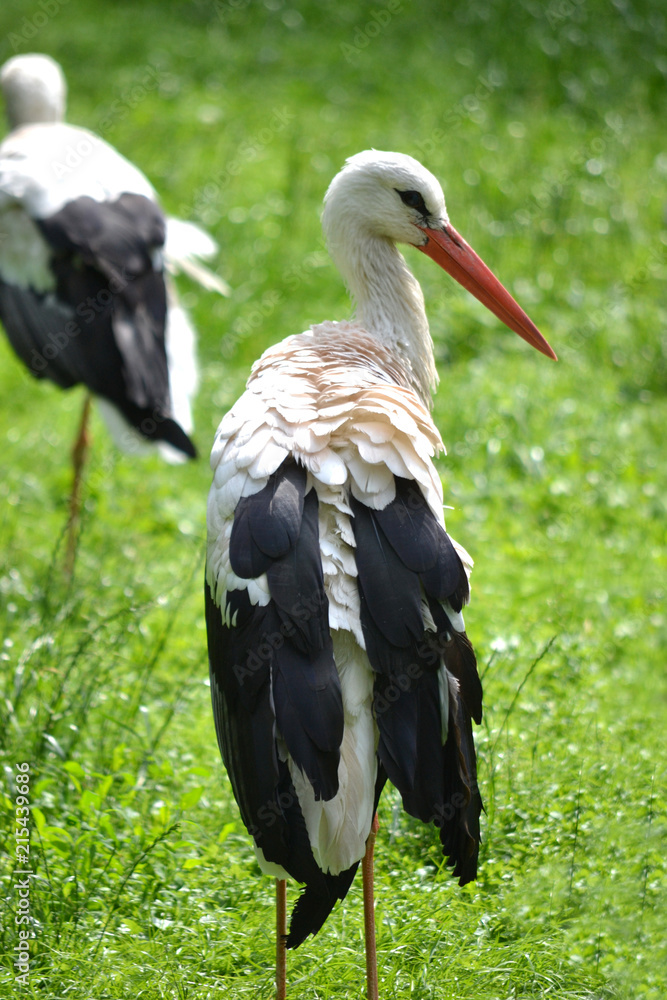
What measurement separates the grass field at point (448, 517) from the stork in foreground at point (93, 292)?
59 cm

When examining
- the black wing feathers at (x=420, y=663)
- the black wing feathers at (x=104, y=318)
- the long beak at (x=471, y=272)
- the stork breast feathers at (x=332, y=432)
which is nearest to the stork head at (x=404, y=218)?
the long beak at (x=471, y=272)

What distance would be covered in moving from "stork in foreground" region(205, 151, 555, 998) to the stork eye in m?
0.74

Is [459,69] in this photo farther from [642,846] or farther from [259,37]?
[642,846]

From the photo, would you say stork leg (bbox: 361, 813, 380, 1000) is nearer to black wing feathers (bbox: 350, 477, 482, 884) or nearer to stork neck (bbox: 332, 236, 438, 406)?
black wing feathers (bbox: 350, 477, 482, 884)

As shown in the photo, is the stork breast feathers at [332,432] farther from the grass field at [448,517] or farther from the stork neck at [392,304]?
the grass field at [448,517]

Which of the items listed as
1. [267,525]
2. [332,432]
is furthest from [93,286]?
[267,525]

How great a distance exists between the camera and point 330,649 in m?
2.15

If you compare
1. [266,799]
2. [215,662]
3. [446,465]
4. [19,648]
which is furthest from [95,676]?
[446,465]

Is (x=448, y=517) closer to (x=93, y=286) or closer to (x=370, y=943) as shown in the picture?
(x=93, y=286)

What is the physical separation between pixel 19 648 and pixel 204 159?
5.04 meters

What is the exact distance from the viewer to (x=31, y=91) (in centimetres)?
543

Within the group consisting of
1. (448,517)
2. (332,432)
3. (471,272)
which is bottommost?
(448,517)

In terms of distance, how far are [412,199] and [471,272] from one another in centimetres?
28

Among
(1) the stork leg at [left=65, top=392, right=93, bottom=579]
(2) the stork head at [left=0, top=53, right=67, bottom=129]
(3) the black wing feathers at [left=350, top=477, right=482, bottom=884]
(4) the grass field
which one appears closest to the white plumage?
(1) the stork leg at [left=65, top=392, right=93, bottom=579]
